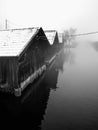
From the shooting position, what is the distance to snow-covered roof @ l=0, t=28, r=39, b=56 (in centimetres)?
920

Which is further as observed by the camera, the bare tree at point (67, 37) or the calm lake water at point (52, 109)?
the bare tree at point (67, 37)

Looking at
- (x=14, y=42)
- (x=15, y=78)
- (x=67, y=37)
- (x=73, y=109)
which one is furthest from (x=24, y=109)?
(x=67, y=37)

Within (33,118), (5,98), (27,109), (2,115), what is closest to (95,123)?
(33,118)

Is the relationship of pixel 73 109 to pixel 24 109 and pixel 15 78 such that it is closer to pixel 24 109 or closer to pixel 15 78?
pixel 24 109

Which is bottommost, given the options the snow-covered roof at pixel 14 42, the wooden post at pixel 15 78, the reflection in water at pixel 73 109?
the reflection in water at pixel 73 109

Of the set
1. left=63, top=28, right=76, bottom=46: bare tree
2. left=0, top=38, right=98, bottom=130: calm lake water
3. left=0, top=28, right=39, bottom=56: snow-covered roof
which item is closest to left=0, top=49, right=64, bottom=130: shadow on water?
left=0, top=38, right=98, bottom=130: calm lake water

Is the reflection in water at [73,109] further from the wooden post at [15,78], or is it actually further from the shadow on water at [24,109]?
the wooden post at [15,78]

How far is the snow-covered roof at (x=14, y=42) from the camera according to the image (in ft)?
30.2

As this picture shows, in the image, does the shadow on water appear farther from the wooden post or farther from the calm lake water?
the wooden post

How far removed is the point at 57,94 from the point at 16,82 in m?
3.80

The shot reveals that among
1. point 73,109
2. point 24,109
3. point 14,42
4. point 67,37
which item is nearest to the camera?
point 24,109

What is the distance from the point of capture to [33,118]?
7512 mm

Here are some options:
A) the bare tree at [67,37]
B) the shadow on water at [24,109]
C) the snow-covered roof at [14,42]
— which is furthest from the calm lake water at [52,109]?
the bare tree at [67,37]

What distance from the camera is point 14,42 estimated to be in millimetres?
10594
